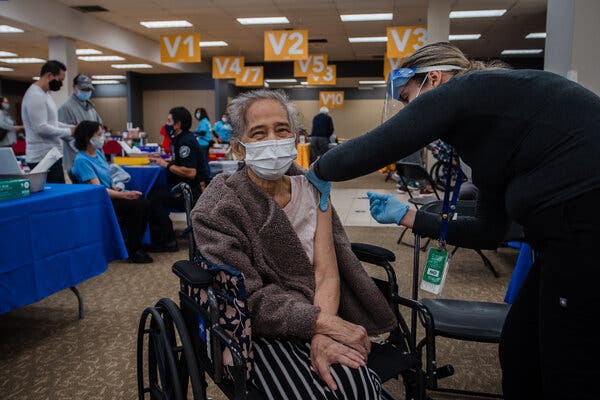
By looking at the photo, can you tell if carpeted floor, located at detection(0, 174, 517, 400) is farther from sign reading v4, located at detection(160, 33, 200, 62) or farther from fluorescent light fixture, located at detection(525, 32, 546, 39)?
fluorescent light fixture, located at detection(525, 32, 546, 39)

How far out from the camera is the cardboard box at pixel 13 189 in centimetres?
216

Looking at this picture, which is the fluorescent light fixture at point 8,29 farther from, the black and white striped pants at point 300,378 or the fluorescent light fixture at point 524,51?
the fluorescent light fixture at point 524,51

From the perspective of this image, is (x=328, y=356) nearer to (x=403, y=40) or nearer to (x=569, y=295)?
(x=569, y=295)

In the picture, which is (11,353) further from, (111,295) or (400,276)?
(400,276)

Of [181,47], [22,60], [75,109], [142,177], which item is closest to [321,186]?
[142,177]

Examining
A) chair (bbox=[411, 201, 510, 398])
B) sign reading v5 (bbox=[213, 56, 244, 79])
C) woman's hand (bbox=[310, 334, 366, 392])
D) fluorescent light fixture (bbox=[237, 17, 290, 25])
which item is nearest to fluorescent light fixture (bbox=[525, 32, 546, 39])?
fluorescent light fixture (bbox=[237, 17, 290, 25])

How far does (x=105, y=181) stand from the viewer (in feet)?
12.7

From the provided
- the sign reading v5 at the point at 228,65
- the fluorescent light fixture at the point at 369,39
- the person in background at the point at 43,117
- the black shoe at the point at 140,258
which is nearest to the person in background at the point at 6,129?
the sign reading v5 at the point at 228,65

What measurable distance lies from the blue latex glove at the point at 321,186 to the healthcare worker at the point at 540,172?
246 millimetres

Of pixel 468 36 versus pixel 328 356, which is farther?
pixel 468 36

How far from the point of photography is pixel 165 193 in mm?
4445

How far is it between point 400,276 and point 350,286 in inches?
86.9

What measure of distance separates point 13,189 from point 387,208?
5.62 ft

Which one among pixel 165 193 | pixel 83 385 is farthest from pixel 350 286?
pixel 165 193
